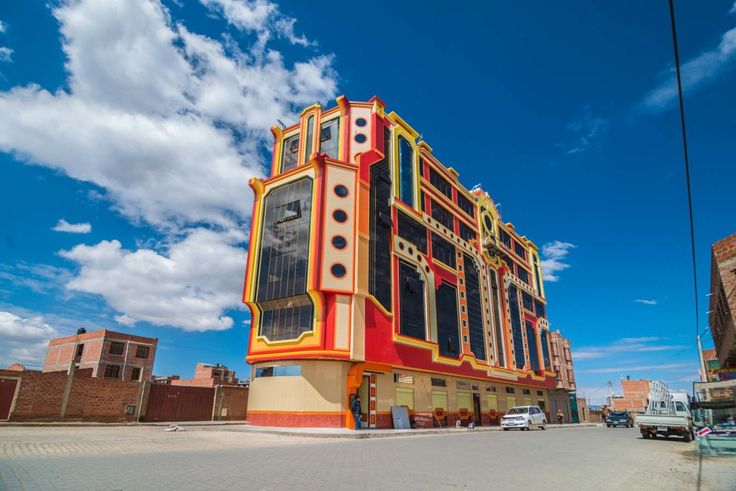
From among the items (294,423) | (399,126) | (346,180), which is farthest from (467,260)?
(294,423)

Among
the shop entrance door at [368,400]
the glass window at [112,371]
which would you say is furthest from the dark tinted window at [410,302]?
the glass window at [112,371]

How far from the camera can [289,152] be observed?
1453 inches

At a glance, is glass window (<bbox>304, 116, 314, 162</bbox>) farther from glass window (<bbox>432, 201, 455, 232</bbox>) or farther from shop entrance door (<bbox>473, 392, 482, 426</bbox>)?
shop entrance door (<bbox>473, 392, 482, 426</bbox>)

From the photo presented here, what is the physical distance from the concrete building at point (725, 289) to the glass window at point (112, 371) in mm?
66196

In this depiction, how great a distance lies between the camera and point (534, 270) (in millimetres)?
62625

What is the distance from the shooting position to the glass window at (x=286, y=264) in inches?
1062

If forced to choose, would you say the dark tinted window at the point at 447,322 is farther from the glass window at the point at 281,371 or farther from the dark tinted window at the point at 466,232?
the glass window at the point at 281,371

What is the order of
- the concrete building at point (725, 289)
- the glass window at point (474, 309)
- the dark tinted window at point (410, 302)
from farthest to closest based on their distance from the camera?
1. the glass window at point (474, 309)
2. the dark tinted window at point (410, 302)
3. the concrete building at point (725, 289)

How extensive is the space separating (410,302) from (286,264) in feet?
34.3

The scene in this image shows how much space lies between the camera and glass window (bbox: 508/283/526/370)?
4844 cm

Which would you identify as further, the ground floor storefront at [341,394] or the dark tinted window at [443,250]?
the dark tinted window at [443,250]

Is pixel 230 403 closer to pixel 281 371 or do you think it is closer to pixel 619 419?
pixel 281 371

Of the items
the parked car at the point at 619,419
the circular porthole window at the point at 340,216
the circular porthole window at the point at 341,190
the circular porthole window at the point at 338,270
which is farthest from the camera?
the parked car at the point at 619,419

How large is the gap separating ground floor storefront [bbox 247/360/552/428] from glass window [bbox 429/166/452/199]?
1917 cm
